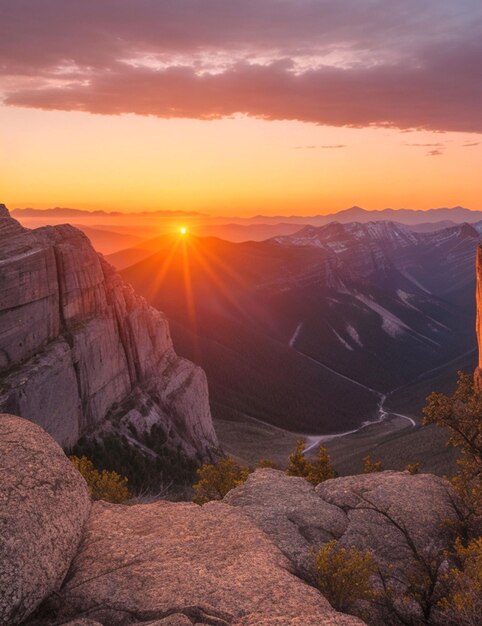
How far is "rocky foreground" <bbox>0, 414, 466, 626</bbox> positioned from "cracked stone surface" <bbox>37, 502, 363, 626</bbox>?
0.05m

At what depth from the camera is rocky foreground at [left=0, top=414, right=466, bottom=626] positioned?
66.5ft

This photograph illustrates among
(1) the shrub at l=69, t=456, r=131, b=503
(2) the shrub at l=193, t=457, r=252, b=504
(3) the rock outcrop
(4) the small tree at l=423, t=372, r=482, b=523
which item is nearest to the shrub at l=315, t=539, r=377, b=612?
(3) the rock outcrop

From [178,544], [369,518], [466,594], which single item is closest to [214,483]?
[369,518]

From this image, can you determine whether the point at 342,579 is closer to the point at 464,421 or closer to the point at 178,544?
the point at 178,544

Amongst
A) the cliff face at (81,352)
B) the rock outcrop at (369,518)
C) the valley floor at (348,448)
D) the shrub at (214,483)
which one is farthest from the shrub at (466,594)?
the valley floor at (348,448)

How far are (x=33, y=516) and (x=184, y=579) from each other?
6.65 meters

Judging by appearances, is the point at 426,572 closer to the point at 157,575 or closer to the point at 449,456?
the point at 157,575

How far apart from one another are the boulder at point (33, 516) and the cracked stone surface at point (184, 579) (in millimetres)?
1006

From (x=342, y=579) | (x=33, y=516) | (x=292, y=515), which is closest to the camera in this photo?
(x=33, y=516)

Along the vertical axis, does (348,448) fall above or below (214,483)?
below

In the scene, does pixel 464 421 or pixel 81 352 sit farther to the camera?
pixel 81 352

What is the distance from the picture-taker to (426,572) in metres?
26.1

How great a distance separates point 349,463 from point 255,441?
35588mm

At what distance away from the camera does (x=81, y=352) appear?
104312 millimetres
